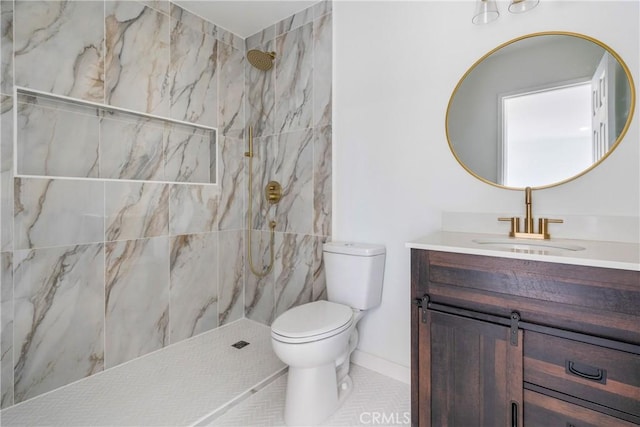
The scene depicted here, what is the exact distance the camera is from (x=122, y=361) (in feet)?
6.34

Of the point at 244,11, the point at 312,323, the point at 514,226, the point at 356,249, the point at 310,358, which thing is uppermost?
the point at 244,11

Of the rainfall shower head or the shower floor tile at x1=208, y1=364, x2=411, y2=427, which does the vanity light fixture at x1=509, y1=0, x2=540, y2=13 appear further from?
the shower floor tile at x1=208, y1=364, x2=411, y2=427

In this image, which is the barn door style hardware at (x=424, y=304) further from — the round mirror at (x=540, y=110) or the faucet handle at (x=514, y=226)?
the round mirror at (x=540, y=110)

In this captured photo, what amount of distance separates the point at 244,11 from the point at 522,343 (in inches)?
100

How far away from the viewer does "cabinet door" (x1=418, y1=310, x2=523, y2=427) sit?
106 cm

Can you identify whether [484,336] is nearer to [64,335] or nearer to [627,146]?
[627,146]

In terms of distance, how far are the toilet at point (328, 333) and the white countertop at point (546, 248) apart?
0.52 metres

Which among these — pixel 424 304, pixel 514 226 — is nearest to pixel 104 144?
pixel 424 304

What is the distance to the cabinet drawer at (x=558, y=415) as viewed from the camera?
93 centimetres

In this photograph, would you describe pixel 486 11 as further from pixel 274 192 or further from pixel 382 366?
pixel 382 366

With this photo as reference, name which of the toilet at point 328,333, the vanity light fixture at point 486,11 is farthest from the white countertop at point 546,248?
the vanity light fixture at point 486,11

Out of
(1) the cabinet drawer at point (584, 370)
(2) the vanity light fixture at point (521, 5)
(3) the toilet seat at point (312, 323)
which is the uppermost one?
(2) the vanity light fixture at point (521, 5)

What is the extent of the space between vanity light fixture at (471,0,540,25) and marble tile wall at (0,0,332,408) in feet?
3.08

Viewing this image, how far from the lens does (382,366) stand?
6.22 feet
